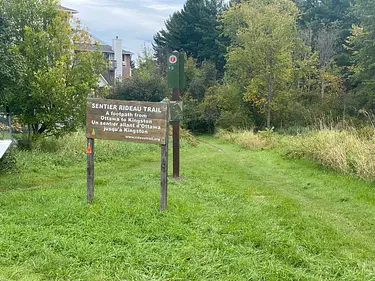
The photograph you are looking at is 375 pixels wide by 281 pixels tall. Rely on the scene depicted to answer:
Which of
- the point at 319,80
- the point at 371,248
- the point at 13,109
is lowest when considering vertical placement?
the point at 371,248

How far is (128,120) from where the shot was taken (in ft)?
15.9

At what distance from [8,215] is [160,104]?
7.90 ft

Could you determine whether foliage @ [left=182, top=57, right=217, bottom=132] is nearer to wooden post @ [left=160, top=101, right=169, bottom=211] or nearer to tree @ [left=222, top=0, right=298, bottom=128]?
tree @ [left=222, top=0, right=298, bottom=128]

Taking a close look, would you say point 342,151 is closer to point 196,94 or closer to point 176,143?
point 176,143

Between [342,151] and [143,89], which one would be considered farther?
[143,89]

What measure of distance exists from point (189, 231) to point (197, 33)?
111ft

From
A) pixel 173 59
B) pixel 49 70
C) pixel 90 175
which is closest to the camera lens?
pixel 90 175

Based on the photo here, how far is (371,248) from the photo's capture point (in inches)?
156

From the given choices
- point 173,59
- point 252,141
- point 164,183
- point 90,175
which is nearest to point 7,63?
point 173,59

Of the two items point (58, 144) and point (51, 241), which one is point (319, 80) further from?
point (51, 241)

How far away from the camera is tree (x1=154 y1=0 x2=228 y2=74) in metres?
33.7

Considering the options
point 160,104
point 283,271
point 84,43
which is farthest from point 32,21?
point 283,271

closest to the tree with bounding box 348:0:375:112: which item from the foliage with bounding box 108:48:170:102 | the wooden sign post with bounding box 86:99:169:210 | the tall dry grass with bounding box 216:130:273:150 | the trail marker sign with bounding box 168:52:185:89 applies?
the tall dry grass with bounding box 216:130:273:150

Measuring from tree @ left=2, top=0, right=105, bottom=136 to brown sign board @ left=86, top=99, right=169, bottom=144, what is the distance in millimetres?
5619
